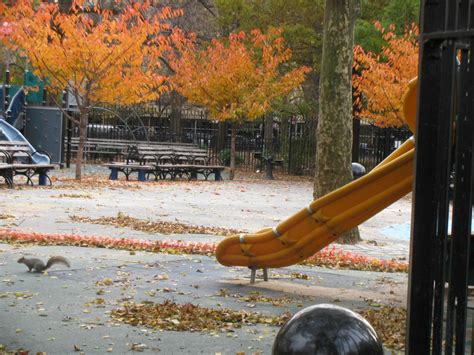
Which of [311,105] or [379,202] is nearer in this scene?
[379,202]

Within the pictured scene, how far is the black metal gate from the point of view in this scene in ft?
13.4

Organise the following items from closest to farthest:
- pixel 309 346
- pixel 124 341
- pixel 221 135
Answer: pixel 309 346, pixel 124 341, pixel 221 135

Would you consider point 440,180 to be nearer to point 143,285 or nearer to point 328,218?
point 328,218

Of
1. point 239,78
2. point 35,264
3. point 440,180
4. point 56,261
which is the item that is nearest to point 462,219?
point 440,180

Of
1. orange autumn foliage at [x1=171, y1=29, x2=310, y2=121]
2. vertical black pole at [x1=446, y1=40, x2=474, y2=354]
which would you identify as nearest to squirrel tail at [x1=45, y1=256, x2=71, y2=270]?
vertical black pole at [x1=446, y1=40, x2=474, y2=354]

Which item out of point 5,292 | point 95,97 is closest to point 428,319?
point 5,292

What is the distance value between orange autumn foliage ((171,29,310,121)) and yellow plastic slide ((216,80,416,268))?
2079 centimetres

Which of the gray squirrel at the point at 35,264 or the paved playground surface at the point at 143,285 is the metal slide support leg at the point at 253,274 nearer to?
the paved playground surface at the point at 143,285

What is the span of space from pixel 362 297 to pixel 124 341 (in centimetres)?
315

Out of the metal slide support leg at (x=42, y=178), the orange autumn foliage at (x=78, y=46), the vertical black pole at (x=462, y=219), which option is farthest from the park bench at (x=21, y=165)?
the vertical black pole at (x=462, y=219)

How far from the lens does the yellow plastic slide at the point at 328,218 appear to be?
8.65m

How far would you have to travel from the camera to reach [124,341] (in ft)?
21.9

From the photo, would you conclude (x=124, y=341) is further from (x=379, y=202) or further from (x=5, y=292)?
(x=379, y=202)

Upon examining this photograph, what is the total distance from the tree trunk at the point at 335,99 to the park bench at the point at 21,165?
30.2 ft
